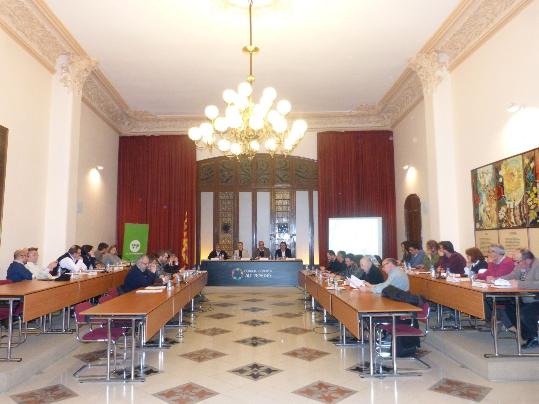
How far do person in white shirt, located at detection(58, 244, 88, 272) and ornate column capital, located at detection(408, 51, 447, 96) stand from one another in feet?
21.1

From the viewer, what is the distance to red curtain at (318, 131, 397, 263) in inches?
435

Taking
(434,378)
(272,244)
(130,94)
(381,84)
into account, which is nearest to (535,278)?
(434,378)

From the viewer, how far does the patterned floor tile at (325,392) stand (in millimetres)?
3531

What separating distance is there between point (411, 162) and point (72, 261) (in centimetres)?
701

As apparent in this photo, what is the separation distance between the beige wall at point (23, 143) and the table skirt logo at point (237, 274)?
4.06 meters

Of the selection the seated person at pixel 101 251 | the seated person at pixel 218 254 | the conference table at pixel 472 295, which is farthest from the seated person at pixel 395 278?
the seated person at pixel 218 254

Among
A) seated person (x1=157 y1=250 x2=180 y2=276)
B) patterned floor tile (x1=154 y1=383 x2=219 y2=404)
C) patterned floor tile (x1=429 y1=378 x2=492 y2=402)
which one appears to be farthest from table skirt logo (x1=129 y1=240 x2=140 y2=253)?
patterned floor tile (x1=429 y1=378 x2=492 y2=402)

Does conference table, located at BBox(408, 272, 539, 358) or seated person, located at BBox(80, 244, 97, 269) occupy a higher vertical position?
seated person, located at BBox(80, 244, 97, 269)

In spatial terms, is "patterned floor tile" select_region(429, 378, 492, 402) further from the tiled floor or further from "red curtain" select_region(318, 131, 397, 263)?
"red curtain" select_region(318, 131, 397, 263)

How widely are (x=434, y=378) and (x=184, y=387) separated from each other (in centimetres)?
223

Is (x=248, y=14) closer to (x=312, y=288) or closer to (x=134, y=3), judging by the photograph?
(x=134, y=3)

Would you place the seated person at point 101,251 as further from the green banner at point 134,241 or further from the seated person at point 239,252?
the seated person at point 239,252

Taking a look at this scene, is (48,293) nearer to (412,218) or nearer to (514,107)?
(514,107)

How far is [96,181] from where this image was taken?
968 cm
